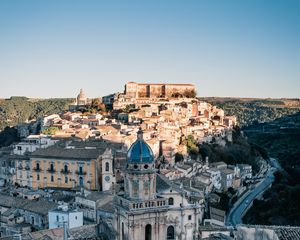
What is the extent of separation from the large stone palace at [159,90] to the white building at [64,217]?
6502cm

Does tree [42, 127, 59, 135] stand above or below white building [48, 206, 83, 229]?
above

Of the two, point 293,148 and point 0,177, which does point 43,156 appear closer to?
point 0,177

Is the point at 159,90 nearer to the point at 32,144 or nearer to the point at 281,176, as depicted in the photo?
the point at 281,176

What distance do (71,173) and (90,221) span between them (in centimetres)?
954

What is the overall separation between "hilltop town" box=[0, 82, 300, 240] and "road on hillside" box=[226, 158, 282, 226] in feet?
0.44

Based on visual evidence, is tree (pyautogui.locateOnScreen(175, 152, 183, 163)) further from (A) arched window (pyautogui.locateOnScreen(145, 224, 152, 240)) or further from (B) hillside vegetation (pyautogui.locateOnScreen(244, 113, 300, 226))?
(A) arched window (pyautogui.locateOnScreen(145, 224, 152, 240))

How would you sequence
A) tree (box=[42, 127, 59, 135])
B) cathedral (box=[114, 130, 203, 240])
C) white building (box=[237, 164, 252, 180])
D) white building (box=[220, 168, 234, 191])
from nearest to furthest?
cathedral (box=[114, 130, 203, 240]) → white building (box=[220, 168, 234, 191]) → tree (box=[42, 127, 59, 135]) → white building (box=[237, 164, 252, 180])

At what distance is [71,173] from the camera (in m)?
42.2

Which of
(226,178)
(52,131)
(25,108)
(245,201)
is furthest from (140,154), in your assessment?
(25,108)

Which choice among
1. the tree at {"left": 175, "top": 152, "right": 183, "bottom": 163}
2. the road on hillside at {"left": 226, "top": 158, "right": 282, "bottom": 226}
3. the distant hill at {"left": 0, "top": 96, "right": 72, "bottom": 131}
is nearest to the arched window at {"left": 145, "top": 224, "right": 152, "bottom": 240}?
the road on hillside at {"left": 226, "top": 158, "right": 282, "bottom": 226}

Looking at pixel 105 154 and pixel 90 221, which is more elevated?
pixel 105 154

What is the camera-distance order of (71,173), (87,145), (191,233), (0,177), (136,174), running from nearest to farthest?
(136,174) → (191,233) → (71,173) → (87,145) → (0,177)

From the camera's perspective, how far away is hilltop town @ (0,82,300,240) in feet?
61.6

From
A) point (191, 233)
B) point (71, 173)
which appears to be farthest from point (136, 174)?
point (71, 173)
